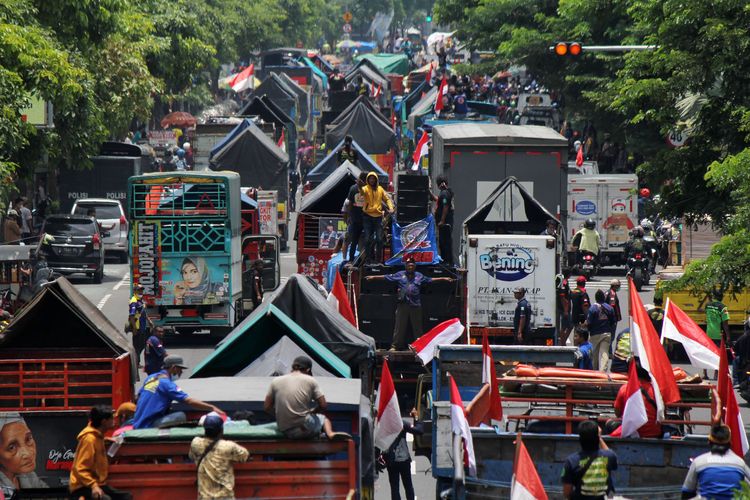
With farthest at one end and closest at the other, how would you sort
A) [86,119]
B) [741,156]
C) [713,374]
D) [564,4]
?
[564,4], [86,119], [713,374], [741,156]

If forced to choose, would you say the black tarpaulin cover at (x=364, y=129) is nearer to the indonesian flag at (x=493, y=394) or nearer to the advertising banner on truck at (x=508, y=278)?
the advertising banner on truck at (x=508, y=278)

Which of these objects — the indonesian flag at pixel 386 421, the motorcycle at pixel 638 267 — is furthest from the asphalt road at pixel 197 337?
the indonesian flag at pixel 386 421

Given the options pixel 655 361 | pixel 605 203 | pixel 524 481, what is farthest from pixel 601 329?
pixel 605 203

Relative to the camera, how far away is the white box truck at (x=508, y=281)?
927 inches

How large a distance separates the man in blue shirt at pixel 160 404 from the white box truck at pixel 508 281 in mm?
10809

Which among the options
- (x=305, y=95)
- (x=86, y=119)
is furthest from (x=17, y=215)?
(x=305, y=95)

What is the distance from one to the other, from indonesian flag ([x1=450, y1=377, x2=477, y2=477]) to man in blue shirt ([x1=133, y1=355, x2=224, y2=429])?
202 centimetres

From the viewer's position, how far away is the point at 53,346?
16531mm

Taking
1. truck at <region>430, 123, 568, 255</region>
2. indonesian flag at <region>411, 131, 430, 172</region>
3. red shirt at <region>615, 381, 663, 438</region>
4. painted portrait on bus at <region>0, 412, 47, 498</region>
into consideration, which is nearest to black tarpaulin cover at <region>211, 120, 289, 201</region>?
indonesian flag at <region>411, 131, 430, 172</region>

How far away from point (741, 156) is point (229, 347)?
7.48m

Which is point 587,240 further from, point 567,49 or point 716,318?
point 716,318

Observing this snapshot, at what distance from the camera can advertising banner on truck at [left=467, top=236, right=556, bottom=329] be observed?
23562 millimetres

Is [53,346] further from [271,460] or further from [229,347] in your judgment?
[271,460]

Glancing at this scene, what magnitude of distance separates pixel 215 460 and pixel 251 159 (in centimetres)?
3045
